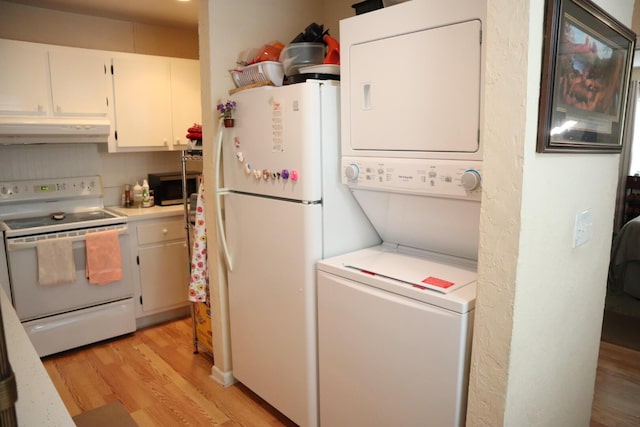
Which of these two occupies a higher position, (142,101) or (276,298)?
(142,101)

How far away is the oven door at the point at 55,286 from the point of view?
2.77 meters


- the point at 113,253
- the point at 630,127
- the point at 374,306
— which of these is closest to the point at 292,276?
the point at 374,306

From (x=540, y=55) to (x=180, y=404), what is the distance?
237cm

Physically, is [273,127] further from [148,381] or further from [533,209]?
[148,381]

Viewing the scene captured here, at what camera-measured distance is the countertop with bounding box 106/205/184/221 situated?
3254 millimetres

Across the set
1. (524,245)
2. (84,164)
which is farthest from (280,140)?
(84,164)

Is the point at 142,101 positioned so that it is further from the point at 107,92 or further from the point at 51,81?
the point at 51,81

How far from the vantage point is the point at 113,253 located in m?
3.08

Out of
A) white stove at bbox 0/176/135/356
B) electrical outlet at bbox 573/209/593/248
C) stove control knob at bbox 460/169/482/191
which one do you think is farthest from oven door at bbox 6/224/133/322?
electrical outlet at bbox 573/209/593/248

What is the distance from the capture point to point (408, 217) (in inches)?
76.5

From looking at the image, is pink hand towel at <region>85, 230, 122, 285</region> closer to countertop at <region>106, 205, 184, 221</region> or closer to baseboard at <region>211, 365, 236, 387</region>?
countertop at <region>106, 205, 184, 221</region>

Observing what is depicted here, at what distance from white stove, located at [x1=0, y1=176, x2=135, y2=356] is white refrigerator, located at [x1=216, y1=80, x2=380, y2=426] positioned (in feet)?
3.95

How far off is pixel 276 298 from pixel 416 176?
3.06 ft

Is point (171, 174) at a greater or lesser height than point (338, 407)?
greater
